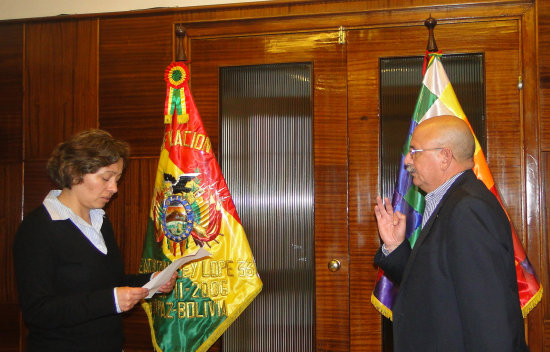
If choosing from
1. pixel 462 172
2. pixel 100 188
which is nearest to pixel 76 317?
pixel 100 188

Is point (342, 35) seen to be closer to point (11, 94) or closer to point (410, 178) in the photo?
point (410, 178)

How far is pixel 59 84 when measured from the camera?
294 centimetres

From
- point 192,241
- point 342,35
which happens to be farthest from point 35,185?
point 342,35

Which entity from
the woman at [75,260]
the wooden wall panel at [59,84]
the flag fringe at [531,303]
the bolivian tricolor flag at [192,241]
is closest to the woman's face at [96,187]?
the woman at [75,260]

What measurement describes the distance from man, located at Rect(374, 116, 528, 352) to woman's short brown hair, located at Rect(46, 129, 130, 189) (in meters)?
1.18

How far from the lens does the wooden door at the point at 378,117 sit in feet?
8.30

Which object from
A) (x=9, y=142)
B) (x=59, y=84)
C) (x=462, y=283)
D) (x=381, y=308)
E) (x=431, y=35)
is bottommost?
(x=381, y=308)

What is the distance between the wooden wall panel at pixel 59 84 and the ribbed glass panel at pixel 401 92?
1.68 m

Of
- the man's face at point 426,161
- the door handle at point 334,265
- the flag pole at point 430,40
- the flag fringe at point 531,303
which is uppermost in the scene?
the flag pole at point 430,40

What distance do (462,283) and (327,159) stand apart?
4.45 ft

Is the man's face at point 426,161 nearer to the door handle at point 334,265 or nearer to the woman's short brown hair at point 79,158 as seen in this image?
the door handle at point 334,265

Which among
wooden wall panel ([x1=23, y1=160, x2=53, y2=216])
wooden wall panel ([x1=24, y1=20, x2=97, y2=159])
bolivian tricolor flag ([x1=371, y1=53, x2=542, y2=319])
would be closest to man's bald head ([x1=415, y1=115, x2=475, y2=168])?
bolivian tricolor flag ([x1=371, y1=53, x2=542, y2=319])

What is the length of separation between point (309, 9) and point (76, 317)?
1930 mm

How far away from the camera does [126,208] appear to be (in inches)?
112
